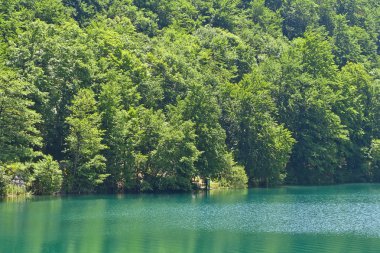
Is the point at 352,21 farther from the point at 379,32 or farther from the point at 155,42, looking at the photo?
Answer: the point at 155,42

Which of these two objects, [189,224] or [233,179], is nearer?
[189,224]

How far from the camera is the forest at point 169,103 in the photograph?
217 ft

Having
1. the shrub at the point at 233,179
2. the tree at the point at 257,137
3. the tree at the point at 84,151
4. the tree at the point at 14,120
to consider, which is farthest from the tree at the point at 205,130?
the tree at the point at 14,120

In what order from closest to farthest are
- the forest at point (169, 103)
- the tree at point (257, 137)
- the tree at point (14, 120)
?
the tree at point (14, 120), the forest at point (169, 103), the tree at point (257, 137)

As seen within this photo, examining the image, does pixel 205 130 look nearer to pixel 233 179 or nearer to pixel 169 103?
pixel 233 179

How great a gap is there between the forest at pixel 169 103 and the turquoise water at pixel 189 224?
17.3 ft

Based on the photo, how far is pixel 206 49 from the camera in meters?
98.9

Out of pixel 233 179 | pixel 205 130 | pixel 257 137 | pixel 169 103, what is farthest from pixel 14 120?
pixel 257 137

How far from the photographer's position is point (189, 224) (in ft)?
147

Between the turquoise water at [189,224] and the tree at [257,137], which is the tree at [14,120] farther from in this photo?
the tree at [257,137]

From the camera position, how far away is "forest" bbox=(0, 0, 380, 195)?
66.1 meters

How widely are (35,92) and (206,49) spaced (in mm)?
38662

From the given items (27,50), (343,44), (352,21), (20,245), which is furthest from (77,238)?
(352,21)

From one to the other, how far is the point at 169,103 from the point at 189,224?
3998cm
